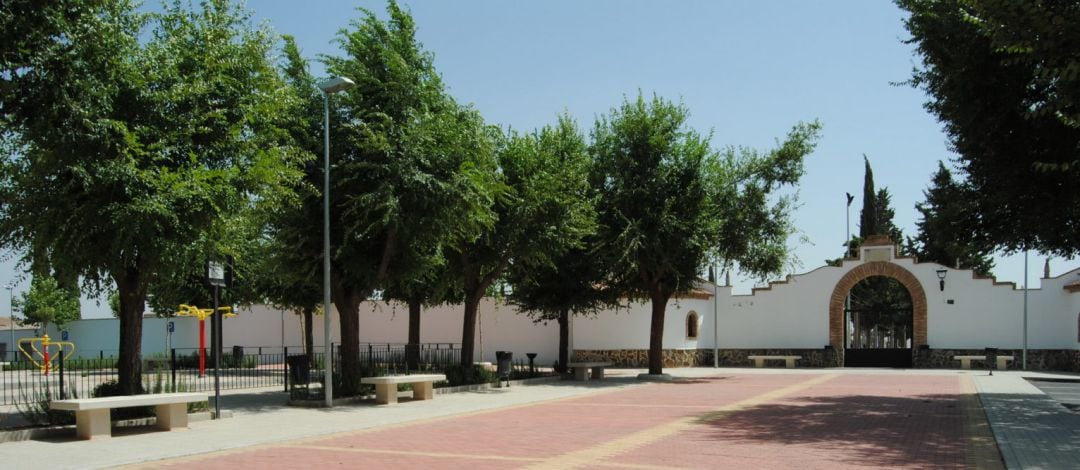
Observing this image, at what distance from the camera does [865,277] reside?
39.4 metres

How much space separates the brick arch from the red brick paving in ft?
61.9

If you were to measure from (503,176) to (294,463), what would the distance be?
45.1ft

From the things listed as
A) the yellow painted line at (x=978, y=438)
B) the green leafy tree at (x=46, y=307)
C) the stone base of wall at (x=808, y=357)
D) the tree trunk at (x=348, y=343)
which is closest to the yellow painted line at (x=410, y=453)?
the yellow painted line at (x=978, y=438)

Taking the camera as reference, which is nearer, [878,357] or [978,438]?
[978,438]

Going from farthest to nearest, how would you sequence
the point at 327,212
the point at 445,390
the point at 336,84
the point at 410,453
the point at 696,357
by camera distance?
the point at 696,357
the point at 445,390
the point at 327,212
the point at 336,84
the point at 410,453

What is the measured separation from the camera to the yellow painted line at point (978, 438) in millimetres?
10828

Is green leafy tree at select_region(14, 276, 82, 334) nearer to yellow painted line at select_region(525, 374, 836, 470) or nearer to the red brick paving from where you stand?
the red brick paving

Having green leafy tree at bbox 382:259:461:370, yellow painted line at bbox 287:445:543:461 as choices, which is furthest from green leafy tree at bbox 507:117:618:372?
yellow painted line at bbox 287:445:543:461

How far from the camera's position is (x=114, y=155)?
1362 cm

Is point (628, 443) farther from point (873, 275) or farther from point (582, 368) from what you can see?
point (873, 275)

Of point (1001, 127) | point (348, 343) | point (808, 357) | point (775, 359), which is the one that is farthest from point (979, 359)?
point (348, 343)

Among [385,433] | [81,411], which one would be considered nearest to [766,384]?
[385,433]

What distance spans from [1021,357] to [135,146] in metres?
35.7

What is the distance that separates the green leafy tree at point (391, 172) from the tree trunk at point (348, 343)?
0.02m
